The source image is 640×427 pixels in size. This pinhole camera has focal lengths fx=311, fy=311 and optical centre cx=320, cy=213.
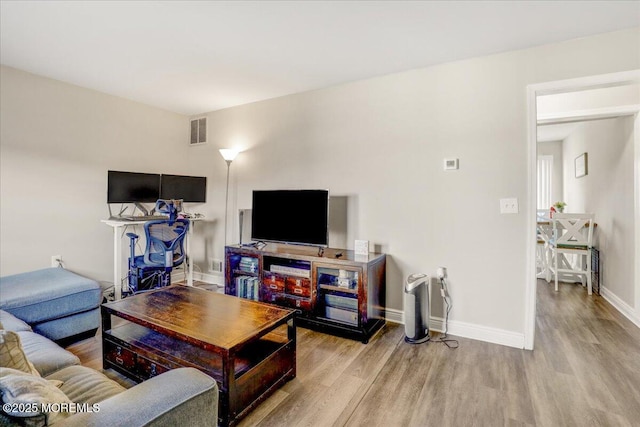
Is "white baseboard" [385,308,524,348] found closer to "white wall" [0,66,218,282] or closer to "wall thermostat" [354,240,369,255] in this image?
"wall thermostat" [354,240,369,255]

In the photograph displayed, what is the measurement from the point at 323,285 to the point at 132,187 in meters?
2.60

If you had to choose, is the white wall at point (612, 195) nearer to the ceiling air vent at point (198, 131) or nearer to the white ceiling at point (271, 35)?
the white ceiling at point (271, 35)

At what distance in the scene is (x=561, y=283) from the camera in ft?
14.3

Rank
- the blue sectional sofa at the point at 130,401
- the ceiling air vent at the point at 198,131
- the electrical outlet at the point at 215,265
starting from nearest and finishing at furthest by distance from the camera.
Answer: the blue sectional sofa at the point at 130,401 < the electrical outlet at the point at 215,265 < the ceiling air vent at the point at 198,131

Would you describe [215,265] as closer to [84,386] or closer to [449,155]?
[84,386]

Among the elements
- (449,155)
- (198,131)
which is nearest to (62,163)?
(198,131)

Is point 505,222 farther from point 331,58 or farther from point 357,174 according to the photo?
point 331,58

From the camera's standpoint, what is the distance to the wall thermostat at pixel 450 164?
272 cm

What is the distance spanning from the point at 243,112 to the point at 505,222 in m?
3.20

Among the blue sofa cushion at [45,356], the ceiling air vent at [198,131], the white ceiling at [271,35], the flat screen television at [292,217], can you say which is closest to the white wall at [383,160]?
the white ceiling at [271,35]

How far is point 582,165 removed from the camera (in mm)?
4641

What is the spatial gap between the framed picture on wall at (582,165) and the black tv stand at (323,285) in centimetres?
375

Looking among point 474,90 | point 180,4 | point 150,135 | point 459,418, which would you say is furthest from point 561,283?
point 150,135

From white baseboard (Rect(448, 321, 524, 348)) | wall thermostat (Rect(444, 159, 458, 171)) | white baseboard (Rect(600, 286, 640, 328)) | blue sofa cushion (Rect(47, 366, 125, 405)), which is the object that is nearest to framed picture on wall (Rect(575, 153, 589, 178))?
white baseboard (Rect(600, 286, 640, 328))
